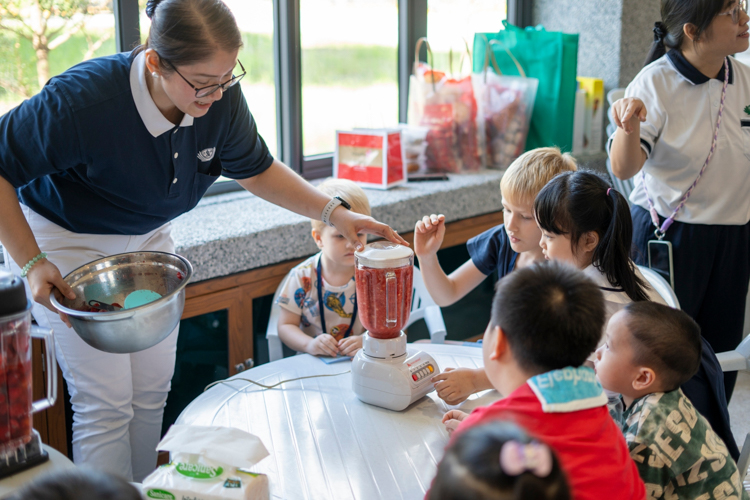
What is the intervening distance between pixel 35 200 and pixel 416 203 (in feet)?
4.15

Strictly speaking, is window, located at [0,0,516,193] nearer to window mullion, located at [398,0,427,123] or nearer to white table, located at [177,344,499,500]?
window mullion, located at [398,0,427,123]

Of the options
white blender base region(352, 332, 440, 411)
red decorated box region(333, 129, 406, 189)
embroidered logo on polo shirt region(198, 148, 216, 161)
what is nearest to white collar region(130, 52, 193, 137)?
embroidered logo on polo shirt region(198, 148, 216, 161)

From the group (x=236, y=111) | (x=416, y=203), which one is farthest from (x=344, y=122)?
(x=236, y=111)

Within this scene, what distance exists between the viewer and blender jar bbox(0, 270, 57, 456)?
2.92 feet

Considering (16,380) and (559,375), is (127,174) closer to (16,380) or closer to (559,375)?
(16,380)

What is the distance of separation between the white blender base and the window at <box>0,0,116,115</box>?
48.9 inches

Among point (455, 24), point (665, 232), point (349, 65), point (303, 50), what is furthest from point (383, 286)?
point (455, 24)

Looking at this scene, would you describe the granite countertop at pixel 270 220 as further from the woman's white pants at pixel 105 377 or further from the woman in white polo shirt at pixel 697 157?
the woman in white polo shirt at pixel 697 157

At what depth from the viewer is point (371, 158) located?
242 centimetres

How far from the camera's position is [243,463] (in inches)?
34.4

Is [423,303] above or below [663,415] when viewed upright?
below

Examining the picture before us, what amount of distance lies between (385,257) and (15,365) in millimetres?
660

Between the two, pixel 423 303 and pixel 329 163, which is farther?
pixel 329 163

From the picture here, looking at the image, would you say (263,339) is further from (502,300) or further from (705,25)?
(705,25)
